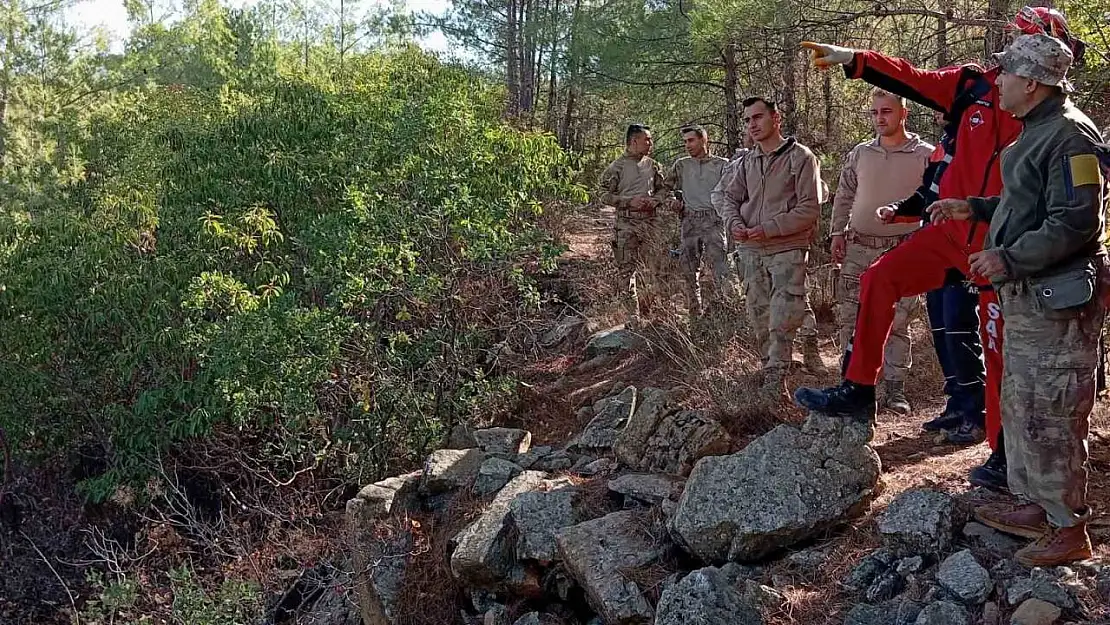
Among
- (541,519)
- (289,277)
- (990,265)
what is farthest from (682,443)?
(289,277)

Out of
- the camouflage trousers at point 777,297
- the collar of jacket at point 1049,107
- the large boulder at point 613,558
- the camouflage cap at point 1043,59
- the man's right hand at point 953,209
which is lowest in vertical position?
the large boulder at point 613,558

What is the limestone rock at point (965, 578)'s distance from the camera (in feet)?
10.3

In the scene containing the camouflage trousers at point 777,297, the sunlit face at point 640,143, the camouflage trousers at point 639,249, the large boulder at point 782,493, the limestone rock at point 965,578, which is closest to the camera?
the limestone rock at point 965,578

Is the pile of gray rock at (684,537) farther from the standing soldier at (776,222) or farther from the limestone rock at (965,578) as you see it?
the standing soldier at (776,222)

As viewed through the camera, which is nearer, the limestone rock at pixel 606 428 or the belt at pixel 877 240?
the belt at pixel 877 240

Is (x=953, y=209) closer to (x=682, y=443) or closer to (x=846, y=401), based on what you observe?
(x=846, y=401)

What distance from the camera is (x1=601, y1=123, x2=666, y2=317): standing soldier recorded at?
8.68m

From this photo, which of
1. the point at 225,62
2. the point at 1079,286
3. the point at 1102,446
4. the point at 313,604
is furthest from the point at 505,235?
the point at 225,62

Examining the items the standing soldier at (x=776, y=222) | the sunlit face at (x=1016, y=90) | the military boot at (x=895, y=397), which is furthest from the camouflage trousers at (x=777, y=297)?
the sunlit face at (x=1016, y=90)

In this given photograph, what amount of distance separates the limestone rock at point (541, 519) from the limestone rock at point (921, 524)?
65.3 inches

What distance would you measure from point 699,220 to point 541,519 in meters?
3.84

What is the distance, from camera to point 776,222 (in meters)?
5.34

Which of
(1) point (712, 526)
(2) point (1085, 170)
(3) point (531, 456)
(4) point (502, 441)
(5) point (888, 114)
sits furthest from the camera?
(4) point (502, 441)

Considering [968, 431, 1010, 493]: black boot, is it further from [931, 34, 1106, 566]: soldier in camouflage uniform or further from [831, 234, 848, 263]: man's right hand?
[831, 234, 848, 263]: man's right hand
